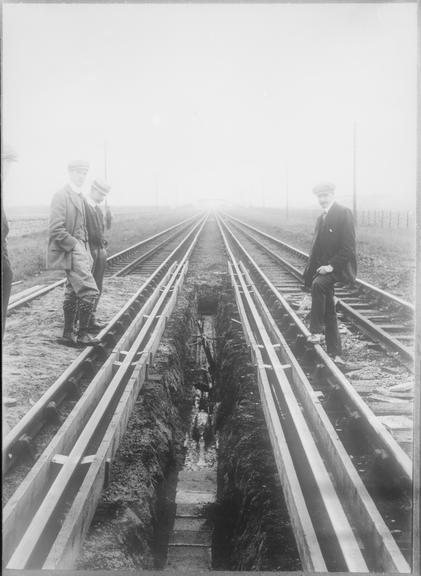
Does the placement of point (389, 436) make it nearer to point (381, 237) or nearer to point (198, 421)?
point (198, 421)

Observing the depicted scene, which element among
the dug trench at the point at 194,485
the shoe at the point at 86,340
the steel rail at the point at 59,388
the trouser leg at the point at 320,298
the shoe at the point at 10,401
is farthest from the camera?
the shoe at the point at 86,340

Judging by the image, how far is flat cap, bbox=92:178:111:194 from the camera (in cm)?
594

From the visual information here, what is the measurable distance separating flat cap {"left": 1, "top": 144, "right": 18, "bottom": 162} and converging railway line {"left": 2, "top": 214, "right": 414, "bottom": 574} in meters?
1.79

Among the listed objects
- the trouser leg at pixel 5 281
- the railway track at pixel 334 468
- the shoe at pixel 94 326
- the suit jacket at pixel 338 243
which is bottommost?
the railway track at pixel 334 468

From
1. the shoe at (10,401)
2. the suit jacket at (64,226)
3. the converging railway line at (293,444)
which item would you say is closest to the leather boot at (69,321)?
the converging railway line at (293,444)

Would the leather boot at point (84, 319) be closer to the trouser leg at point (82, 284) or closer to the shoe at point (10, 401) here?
the trouser leg at point (82, 284)

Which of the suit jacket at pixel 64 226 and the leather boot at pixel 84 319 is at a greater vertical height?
the suit jacket at pixel 64 226

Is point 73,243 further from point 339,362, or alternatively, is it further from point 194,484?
point 339,362

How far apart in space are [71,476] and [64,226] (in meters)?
3.08

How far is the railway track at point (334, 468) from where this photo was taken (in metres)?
2.50

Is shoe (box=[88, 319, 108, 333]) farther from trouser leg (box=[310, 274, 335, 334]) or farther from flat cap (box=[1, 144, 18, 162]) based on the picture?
flat cap (box=[1, 144, 18, 162])


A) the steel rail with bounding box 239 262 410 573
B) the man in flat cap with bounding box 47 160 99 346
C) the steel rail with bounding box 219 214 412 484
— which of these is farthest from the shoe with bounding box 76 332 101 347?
the steel rail with bounding box 219 214 412 484

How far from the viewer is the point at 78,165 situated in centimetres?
498

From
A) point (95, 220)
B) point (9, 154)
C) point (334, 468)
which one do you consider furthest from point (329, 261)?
point (9, 154)
